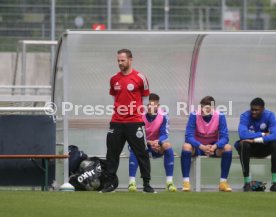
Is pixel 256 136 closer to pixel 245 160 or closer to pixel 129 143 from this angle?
pixel 245 160

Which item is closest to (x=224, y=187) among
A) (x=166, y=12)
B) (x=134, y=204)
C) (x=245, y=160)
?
(x=245, y=160)

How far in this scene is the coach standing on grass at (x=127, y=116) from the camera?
14070 millimetres

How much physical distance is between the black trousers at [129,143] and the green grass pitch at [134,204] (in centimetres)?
32

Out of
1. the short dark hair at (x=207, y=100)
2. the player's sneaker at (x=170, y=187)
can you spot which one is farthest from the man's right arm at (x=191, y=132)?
the player's sneaker at (x=170, y=187)

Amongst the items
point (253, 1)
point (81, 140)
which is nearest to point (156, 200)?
point (81, 140)

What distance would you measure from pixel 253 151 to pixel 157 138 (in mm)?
→ 1397

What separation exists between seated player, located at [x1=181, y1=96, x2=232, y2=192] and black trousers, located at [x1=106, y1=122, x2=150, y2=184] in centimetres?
152

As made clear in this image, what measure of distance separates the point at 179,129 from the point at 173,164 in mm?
1537

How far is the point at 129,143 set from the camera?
1425 cm

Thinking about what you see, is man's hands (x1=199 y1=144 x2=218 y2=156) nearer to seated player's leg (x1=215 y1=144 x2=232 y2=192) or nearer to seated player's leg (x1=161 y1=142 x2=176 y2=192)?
seated player's leg (x1=215 y1=144 x2=232 y2=192)

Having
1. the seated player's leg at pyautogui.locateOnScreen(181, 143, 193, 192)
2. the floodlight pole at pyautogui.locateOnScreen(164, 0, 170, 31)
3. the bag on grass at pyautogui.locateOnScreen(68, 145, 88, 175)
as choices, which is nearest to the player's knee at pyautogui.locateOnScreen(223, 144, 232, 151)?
the seated player's leg at pyautogui.locateOnScreen(181, 143, 193, 192)

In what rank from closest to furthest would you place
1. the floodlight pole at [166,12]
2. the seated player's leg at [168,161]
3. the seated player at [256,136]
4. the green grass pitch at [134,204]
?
the green grass pitch at [134,204], the seated player's leg at [168,161], the seated player at [256,136], the floodlight pole at [166,12]

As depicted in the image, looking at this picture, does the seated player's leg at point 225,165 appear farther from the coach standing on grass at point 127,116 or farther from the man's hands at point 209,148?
the coach standing on grass at point 127,116

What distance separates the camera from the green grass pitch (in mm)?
11484
